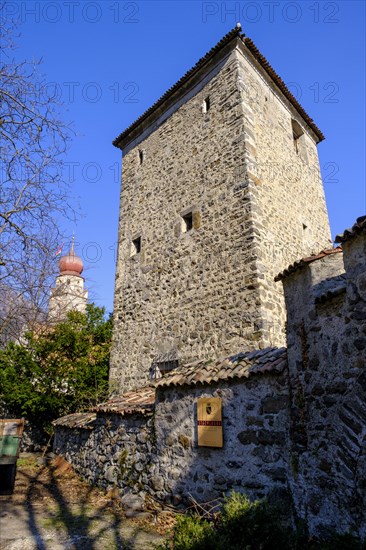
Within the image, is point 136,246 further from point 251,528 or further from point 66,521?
point 251,528

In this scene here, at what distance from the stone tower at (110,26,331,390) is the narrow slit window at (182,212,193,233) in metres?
0.03

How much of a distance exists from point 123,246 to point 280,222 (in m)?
4.98

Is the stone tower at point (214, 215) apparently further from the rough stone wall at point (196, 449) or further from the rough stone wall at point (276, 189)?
the rough stone wall at point (196, 449)

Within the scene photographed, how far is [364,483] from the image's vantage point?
2846 mm

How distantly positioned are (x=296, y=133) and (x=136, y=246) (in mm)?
6131

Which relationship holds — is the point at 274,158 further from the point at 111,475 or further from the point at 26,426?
the point at 26,426

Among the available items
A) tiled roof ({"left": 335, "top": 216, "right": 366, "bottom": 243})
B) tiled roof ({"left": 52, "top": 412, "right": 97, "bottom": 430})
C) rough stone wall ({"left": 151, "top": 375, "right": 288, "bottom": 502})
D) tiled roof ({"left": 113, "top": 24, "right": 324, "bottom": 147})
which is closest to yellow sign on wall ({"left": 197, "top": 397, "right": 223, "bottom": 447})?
rough stone wall ({"left": 151, "top": 375, "right": 288, "bottom": 502})

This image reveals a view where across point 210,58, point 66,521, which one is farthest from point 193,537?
point 210,58

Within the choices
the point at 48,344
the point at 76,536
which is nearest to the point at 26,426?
the point at 48,344

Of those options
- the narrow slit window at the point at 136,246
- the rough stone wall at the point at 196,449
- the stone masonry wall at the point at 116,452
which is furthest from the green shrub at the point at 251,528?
the narrow slit window at the point at 136,246

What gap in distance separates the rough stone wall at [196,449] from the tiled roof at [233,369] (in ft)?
0.36

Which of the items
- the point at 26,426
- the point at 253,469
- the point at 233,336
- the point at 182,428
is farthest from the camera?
the point at 26,426

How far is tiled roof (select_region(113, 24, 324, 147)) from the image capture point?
897 cm

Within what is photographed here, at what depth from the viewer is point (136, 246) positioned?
432 inches
